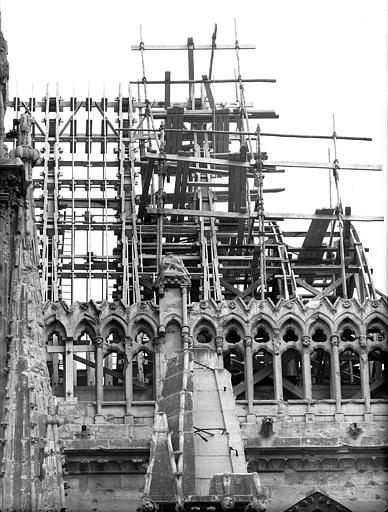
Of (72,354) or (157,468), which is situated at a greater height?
(72,354)

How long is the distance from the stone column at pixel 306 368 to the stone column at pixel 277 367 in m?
0.73

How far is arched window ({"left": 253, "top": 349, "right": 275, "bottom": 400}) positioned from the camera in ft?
212

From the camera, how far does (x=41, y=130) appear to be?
251ft

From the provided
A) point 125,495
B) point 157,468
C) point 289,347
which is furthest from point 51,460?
point 289,347

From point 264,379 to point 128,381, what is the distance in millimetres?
4999

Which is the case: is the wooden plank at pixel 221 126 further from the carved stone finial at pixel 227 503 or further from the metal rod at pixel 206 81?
the carved stone finial at pixel 227 503

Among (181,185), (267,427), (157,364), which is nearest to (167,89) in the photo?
(181,185)

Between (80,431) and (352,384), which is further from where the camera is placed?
(352,384)

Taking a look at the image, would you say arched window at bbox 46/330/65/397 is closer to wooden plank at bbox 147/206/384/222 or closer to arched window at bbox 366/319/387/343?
wooden plank at bbox 147/206/384/222

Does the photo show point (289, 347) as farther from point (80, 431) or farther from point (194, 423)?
point (194, 423)

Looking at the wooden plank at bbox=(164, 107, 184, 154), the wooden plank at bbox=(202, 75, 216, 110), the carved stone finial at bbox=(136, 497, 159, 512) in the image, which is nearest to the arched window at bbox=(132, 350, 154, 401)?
the wooden plank at bbox=(164, 107, 184, 154)

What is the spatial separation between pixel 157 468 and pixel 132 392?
14.8 metres

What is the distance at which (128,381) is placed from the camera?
62.9 metres

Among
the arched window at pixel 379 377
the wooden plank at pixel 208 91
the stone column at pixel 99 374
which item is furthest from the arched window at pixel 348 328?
the wooden plank at pixel 208 91
